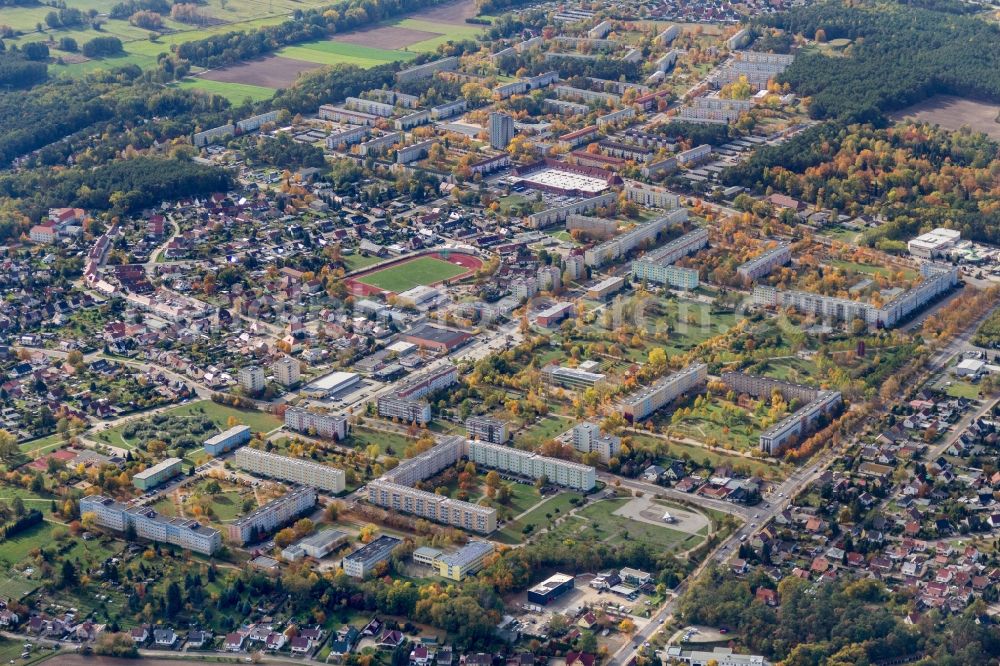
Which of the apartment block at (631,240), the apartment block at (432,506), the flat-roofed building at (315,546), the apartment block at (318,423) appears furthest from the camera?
the apartment block at (631,240)

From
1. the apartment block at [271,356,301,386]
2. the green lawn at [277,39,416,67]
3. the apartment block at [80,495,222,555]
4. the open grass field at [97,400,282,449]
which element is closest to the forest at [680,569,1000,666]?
the apartment block at [80,495,222,555]

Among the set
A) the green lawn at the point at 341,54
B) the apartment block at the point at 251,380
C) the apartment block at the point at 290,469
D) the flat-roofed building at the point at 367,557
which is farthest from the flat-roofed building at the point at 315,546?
the green lawn at the point at 341,54

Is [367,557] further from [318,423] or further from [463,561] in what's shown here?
[318,423]

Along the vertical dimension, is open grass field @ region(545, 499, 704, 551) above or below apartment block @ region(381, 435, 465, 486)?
below

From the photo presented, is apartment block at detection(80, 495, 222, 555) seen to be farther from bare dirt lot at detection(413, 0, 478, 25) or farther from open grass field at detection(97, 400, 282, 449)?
bare dirt lot at detection(413, 0, 478, 25)

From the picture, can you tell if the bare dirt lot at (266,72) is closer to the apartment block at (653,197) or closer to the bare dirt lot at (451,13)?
the bare dirt lot at (451,13)

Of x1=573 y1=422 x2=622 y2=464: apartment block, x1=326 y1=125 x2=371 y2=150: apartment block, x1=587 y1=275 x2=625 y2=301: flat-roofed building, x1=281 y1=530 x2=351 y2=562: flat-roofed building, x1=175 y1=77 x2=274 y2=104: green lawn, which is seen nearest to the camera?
x1=281 y1=530 x2=351 y2=562: flat-roofed building

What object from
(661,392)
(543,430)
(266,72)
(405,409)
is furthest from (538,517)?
(266,72)

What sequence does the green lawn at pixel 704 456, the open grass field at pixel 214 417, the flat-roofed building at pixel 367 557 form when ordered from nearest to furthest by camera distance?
the flat-roofed building at pixel 367 557 → the green lawn at pixel 704 456 → the open grass field at pixel 214 417
